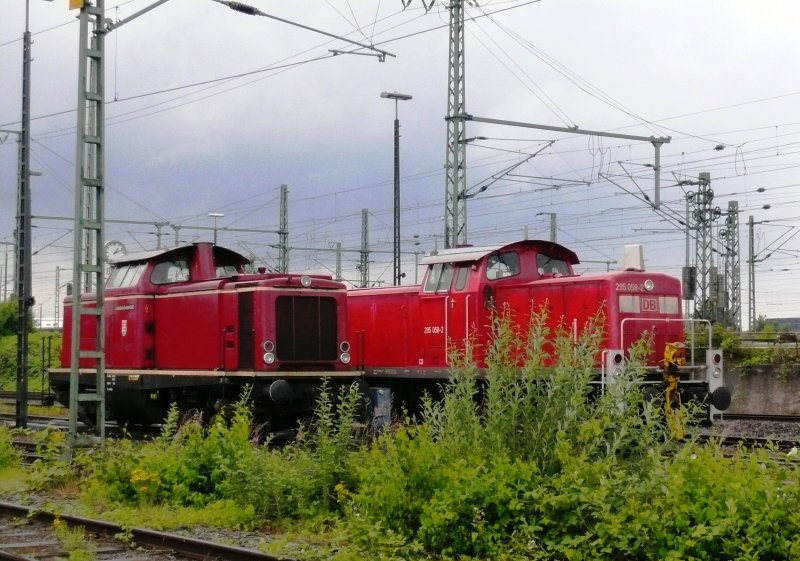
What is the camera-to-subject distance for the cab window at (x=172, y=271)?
18.0m

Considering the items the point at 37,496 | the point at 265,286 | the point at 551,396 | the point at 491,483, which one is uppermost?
the point at 265,286

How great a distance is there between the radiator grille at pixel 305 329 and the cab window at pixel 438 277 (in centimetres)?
175

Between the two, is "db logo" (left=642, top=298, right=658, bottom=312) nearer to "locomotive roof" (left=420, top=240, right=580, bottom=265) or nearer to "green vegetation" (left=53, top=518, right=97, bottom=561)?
"locomotive roof" (left=420, top=240, right=580, bottom=265)

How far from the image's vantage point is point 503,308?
16.3 metres

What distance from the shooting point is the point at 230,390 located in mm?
16234

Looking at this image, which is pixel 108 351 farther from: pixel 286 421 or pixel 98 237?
pixel 98 237

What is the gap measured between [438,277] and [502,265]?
1206 mm

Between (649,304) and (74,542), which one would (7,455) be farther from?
(649,304)

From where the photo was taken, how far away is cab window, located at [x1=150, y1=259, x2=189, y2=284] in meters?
18.0

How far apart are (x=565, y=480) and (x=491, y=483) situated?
63cm

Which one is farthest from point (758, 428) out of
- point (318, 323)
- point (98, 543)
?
point (98, 543)

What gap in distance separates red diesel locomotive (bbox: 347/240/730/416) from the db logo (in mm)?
16

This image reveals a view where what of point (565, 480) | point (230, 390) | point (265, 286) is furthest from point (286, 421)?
point (565, 480)

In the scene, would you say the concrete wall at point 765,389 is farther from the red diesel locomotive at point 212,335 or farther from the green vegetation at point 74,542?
the green vegetation at point 74,542
